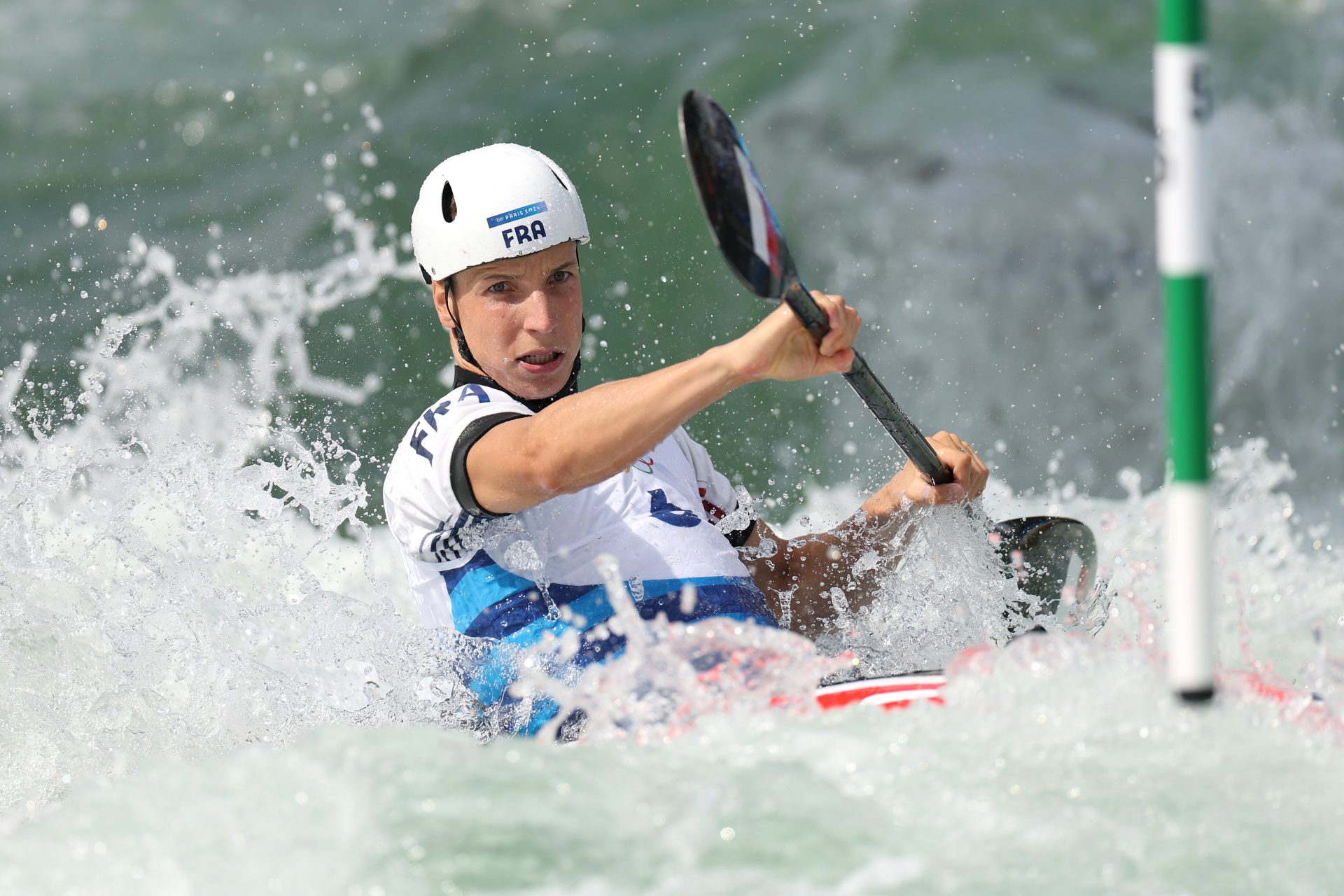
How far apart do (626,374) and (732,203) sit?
184 inches

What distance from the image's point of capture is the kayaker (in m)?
2.63

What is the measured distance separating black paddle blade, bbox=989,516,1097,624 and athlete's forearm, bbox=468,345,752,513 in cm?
142

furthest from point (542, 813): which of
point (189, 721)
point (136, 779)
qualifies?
point (189, 721)

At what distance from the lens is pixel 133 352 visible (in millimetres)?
6641

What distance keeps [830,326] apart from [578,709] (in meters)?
1.03

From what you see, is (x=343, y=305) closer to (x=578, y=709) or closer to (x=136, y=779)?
(x=578, y=709)

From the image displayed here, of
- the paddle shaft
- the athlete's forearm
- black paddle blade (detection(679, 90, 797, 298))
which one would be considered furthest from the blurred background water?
black paddle blade (detection(679, 90, 797, 298))

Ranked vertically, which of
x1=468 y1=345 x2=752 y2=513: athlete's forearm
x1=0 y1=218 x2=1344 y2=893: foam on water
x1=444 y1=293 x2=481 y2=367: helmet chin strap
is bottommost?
x1=0 y1=218 x2=1344 y2=893: foam on water

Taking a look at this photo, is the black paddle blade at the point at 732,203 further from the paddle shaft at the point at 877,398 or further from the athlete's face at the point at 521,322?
the athlete's face at the point at 521,322

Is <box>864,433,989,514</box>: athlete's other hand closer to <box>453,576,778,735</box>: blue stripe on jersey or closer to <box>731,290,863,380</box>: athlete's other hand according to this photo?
<box>453,576,778,735</box>: blue stripe on jersey

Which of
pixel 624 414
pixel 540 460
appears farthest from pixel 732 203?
pixel 540 460

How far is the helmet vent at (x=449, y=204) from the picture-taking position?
3318 mm

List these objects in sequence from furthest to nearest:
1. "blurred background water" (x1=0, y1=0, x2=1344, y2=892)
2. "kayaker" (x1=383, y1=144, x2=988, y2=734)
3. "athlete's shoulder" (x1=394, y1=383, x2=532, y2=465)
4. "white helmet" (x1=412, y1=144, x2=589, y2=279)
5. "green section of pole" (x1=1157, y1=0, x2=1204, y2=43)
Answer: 1. "white helmet" (x1=412, y1=144, x2=589, y2=279)
2. "athlete's shoulder" (x1=394, y1=383, x2=532, y2=465)
3. "kayaker" (x1=383, y1=144, x2=988, y2=734)
4. "blurred background water" (x1=0, y1=0, x2=1344, y2=892)
5. "green section of pole" (x1=1157, y1=0, x2=1204, y2=43)

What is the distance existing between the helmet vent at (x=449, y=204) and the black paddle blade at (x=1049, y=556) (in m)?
1.65
